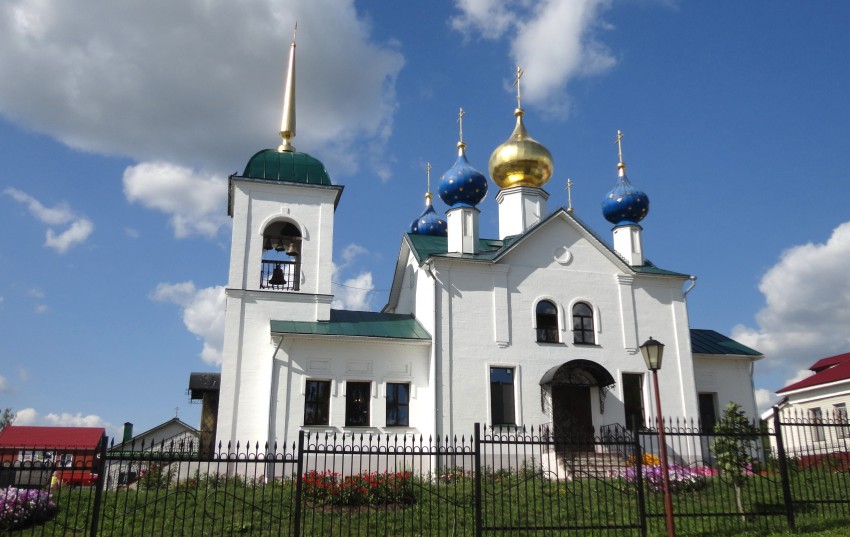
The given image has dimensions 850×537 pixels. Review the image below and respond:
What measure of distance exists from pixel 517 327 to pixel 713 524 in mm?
7649

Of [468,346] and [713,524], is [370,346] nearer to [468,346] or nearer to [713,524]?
[468,346]

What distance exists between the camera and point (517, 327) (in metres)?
17.4

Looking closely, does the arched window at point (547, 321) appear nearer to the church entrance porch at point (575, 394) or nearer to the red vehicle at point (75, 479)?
the church entrance porch at point (575, 394)

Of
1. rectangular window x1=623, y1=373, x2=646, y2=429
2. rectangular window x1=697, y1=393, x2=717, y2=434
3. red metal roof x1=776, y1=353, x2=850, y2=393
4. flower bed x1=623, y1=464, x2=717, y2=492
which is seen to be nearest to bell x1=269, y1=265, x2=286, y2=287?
rectangular window x1=623, y1=373, x2=646, y2=429

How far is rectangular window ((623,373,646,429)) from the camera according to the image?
58.0 feet

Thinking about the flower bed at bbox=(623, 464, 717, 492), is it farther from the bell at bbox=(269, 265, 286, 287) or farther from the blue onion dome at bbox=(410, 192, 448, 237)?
the blue onion dome at bbox=(410, 192, 448, 237)

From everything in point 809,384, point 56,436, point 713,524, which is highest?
point 809,384

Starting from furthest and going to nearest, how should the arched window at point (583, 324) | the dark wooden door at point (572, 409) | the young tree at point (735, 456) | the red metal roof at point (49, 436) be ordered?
the red metal roof at point (49, 436) → the arched window at point (583, 324) → the dark wooden door at point (572, 409) → the young tree at point (735, 456)

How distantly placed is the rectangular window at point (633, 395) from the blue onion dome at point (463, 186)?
19.3 feet

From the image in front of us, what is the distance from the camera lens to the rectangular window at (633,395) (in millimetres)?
17672

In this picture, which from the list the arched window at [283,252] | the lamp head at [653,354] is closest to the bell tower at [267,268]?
the arched window at [283,252]

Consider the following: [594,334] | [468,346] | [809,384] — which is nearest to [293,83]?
[468,346]

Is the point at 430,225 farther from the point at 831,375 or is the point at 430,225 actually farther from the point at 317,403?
the point at 831,375

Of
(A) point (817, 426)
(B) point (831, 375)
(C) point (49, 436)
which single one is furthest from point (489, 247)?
(C) point (49, 436)
